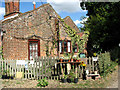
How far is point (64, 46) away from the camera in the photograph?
15586mm

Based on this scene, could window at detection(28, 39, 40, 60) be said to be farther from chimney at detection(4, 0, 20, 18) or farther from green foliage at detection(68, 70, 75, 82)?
green foliage at detection(68, 70, 75, 82)

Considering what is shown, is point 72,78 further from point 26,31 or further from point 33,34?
point 26,31

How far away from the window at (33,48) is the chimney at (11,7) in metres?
4.49

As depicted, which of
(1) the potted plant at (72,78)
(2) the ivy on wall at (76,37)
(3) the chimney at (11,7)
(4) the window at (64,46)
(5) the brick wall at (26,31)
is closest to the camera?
(1) the potted plant at (72,78)

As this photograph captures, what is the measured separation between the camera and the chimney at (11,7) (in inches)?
580

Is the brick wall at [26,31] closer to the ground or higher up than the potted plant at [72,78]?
higher up

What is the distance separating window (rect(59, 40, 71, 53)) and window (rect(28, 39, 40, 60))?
273cm

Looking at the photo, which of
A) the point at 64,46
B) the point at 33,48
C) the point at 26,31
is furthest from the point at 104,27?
the point at 26,31

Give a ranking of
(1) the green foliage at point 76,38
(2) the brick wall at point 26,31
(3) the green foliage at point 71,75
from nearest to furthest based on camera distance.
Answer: (3) the green foliage at point 71,75, (2) the brick wall at point 26,31, (1) the green foliage at point 76,38

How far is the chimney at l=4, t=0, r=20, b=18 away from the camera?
580 inches

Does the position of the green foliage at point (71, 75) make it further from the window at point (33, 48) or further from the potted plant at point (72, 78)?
the window at point (33, 48)

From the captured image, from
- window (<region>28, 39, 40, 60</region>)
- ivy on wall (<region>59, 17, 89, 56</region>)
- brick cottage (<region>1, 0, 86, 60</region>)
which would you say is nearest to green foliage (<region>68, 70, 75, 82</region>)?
window (<region>28, 39, 40, 60</region>)

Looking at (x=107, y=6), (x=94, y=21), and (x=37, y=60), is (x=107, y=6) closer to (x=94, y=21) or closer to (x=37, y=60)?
(x=94, y=21)

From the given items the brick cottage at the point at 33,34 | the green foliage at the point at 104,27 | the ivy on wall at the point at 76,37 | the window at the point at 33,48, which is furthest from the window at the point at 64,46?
the green foliage at the point at 104,27
